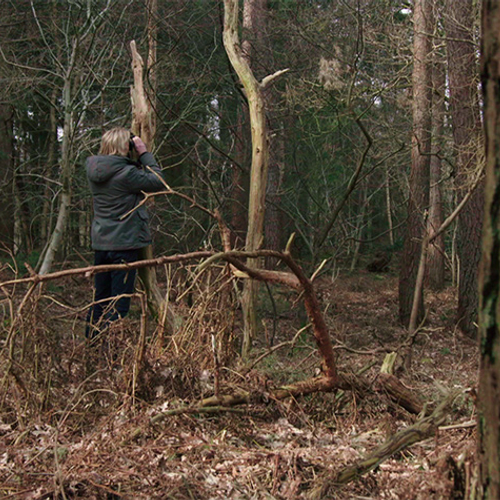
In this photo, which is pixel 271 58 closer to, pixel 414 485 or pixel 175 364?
pixel 175 364

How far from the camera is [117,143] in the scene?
533cm

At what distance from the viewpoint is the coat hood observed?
17.1 feet

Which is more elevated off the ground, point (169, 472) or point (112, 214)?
point (112, 214)

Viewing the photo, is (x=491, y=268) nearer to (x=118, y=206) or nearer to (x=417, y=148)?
(x=118, y=206)

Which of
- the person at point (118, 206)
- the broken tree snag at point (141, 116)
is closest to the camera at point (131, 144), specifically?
the person at point (118, 206)

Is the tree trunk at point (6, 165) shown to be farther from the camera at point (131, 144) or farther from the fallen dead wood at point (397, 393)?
the fallen dead wood at point (397, 393)

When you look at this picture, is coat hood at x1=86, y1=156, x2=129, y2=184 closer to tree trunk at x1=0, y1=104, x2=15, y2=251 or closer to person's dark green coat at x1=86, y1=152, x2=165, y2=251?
person's dark green coat at x1=86, y1=152, x2=165, y2=251

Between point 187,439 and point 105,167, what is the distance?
2827 mm

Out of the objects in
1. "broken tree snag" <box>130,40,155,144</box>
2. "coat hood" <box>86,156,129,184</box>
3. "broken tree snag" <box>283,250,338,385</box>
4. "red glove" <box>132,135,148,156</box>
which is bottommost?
"broken tree snag" <box>283,250,338,385</box>

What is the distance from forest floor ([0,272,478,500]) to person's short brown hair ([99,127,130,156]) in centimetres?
193

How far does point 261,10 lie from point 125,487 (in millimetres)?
10813

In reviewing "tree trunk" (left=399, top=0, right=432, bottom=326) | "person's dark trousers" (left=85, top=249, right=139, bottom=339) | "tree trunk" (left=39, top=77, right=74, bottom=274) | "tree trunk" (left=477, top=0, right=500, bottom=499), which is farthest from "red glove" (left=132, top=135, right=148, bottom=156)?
"tree trunk" (left=399, top=0, right=432, bottom=326)

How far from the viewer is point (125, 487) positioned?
2.76 meters

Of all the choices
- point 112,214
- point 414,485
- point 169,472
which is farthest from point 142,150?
point 414,485
